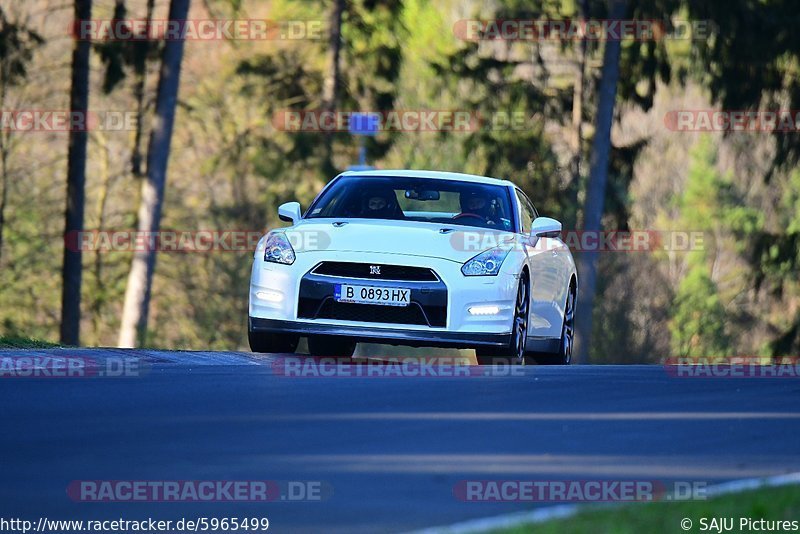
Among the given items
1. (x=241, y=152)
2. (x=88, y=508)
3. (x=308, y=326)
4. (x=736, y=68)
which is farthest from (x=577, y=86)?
(x=88, y=508)

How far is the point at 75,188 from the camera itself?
3262 centimetres

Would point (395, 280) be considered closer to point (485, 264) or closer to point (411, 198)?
point (485, 264)

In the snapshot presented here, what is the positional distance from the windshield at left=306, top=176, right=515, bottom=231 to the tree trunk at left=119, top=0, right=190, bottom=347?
16.9 metres

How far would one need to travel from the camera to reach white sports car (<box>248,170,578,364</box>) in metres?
13.9

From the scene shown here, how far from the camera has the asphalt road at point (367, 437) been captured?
725 cm

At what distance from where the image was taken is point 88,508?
23.1 ft

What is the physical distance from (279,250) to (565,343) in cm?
368

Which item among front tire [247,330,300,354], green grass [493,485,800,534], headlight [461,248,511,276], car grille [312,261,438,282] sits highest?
headlight [461,248,511,276]

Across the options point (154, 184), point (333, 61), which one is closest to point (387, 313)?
point (154, 184)

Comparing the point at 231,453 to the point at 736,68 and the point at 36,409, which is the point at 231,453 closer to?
the point at 36,409

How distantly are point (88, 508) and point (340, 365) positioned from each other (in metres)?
6.74

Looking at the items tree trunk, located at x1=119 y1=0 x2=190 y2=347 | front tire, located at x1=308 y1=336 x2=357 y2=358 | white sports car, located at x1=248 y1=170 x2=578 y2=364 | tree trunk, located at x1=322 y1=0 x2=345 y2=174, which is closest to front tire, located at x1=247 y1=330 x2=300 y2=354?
white sports car, located at x1=248 y1=170 x2=578 y2=364

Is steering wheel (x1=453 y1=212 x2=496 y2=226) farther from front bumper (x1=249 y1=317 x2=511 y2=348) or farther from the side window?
front bumper (x1=249 y1=317 x2=511 y2=348)

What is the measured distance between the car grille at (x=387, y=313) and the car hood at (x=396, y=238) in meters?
0.43
